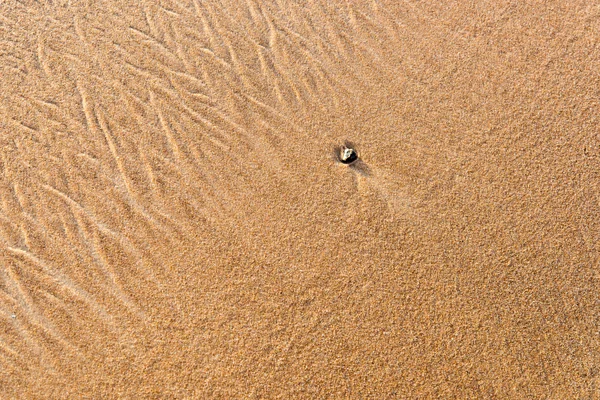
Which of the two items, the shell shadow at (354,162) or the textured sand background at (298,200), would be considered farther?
the shell shadow at (354,162)

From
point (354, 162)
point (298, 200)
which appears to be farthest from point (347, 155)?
point (298, 200)

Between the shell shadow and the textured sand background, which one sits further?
the shell shadow

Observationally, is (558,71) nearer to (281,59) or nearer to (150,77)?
(281,59)

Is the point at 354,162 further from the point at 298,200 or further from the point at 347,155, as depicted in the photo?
the point at 298,200

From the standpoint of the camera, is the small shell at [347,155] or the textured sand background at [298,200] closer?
the textured sand background at [298,200]

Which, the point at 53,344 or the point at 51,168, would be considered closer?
the point at 53,344

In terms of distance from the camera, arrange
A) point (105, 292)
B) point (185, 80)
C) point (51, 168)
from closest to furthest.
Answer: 1. point (105, 292)
2. point (51, 168)
3. point (185, 80)

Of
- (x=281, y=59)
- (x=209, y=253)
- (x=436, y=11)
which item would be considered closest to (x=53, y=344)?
(x=209, y=253)

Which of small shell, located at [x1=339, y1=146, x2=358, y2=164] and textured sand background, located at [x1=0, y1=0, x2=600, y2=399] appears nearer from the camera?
textured sand background, located at [x1=0, y1=0, x2=600, y2=399]
